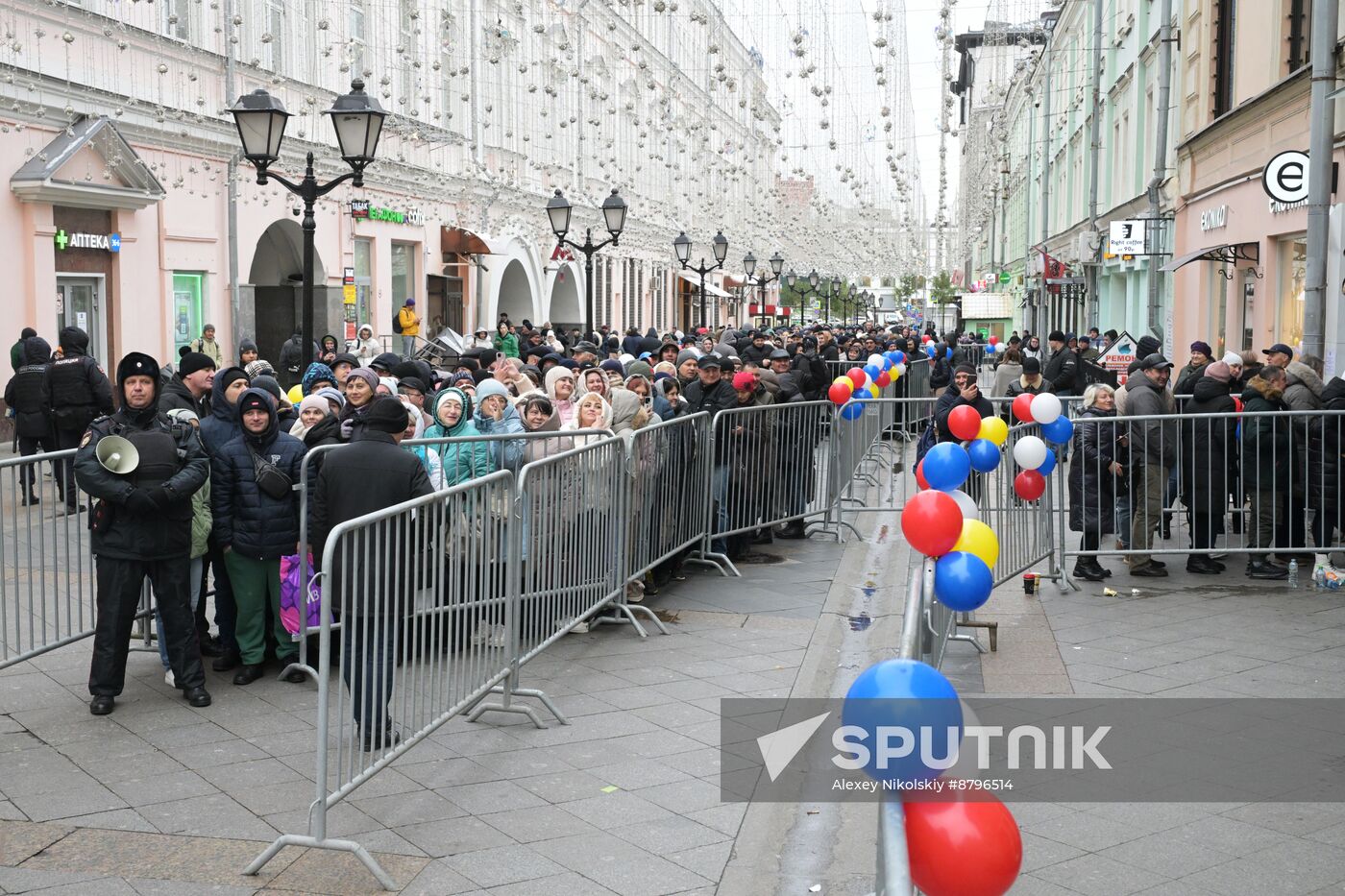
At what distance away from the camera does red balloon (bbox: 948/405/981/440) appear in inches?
349

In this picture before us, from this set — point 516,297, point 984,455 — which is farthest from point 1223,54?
point 516,297

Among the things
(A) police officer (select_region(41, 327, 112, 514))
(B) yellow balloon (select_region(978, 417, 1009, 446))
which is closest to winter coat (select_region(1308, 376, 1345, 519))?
(B) yellow balloon (select_region(978, 417, 1009, 446))

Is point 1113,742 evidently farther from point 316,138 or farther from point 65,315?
point 316,138

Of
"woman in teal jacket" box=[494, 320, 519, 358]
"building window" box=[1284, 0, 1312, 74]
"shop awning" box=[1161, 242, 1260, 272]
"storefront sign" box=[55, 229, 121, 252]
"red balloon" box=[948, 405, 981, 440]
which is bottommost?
"red balloon" box=[948, 405, 981, 440]

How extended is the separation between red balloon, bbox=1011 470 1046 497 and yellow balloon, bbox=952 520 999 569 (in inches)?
126

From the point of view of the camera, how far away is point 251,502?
755 cm

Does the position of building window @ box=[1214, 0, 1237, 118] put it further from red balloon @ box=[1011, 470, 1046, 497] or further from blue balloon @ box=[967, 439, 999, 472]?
blue balloon @ box=[967, 439, 999, 472]

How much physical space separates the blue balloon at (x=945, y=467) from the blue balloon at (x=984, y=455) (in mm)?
1673

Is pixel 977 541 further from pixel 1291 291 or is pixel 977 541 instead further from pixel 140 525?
pixel 1291 291

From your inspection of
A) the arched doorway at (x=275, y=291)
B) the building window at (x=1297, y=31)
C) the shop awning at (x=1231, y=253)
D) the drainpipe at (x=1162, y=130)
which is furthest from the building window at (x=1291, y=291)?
the arched doorway at (x=275, y=291)

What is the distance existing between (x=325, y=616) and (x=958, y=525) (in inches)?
101

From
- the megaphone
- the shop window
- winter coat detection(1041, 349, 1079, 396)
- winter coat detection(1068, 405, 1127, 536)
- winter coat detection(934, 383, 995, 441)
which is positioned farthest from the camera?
the shop window

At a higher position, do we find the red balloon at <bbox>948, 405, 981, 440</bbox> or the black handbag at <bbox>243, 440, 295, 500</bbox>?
the red balloon at <bbox>948, 405, 981, 440</bbox>

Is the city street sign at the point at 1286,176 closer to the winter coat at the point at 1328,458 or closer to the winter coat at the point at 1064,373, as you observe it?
the winter coat at the point at 1064,373
